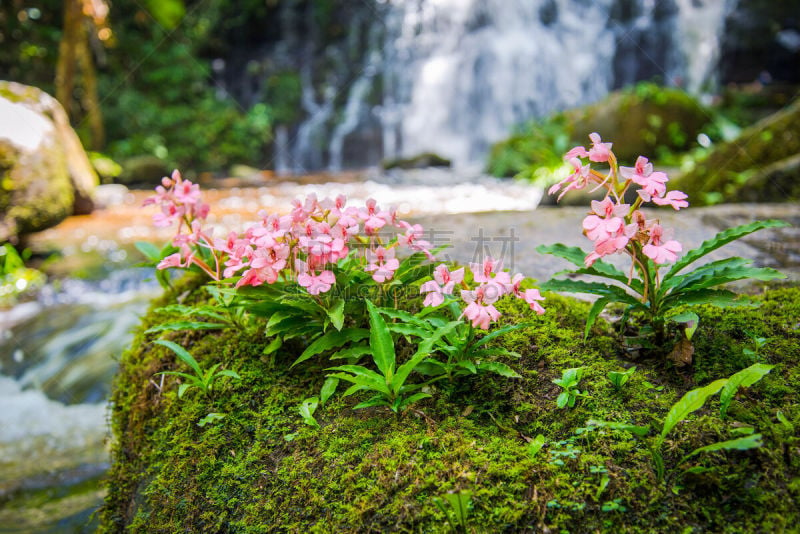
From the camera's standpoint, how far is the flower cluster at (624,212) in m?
1.49

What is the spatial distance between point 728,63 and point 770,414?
1748 cm

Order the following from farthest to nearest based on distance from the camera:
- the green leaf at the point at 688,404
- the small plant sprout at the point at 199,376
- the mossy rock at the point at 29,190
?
the mossy rock at the point at 29,190, the small plant sprout at the point at 199,376, the green leaf at the point at 688,404

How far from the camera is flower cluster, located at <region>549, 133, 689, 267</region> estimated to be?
1.49 m

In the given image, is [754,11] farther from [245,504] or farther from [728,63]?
[245,504]

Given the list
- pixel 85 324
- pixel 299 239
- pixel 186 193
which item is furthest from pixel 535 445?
pixel 85 324

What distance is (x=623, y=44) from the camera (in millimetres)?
15250

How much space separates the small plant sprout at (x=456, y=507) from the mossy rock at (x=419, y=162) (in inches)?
514

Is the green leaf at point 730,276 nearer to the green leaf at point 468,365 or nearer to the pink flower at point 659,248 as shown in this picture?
the pink flower at point 659,248

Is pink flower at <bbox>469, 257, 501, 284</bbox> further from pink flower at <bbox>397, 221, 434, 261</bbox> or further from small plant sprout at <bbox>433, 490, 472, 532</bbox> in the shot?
small plant sprout at <bbox>433, 490, 472, 532</bbox>

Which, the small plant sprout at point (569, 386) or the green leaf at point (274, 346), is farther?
the green leaf at point (274, 346)

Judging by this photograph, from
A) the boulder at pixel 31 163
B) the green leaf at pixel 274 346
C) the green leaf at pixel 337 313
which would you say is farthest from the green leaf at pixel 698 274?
the boulder at pixel 31 163

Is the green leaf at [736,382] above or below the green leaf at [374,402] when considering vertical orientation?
above

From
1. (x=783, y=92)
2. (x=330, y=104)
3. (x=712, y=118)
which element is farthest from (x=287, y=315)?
(x=330, y=104)

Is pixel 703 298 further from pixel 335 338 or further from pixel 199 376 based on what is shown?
pixel 199 376
